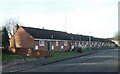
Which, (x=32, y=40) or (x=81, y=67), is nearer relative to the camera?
(x=81, y=67)

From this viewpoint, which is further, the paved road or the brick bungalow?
the brick bungalow

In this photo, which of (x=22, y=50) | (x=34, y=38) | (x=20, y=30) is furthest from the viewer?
(x=20, y=30)

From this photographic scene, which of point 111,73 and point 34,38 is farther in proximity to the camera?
Result: point 34,38

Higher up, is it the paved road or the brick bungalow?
the brick bungalow

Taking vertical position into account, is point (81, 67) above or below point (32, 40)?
below

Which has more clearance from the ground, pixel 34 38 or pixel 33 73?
pixel 34 38

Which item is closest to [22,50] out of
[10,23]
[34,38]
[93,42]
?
[34,38]

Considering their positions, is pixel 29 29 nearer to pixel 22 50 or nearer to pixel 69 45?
pixel 22 50

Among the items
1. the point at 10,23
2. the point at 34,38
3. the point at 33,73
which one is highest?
the point at 10,23

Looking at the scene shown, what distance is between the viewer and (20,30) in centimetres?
5231

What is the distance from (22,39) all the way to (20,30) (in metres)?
1.84

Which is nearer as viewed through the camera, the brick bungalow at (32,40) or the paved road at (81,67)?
the paved road at (81,67)

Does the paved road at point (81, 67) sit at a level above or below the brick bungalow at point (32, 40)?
below

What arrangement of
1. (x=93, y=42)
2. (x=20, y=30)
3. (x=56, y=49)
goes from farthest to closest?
1. (x=93, y=42)
2. (x=56, y=49)
3. (x=20, y=30)
